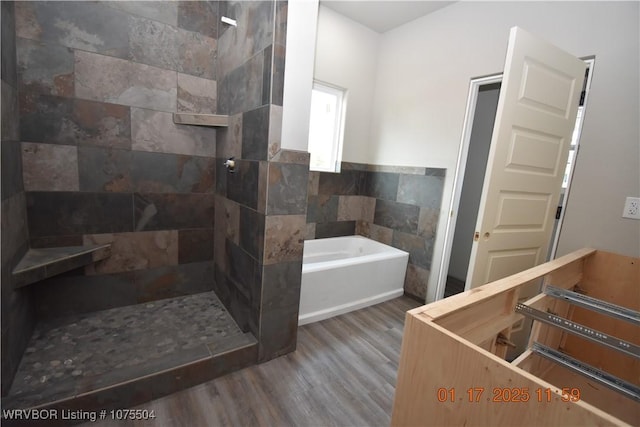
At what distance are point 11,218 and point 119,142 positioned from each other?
793mm

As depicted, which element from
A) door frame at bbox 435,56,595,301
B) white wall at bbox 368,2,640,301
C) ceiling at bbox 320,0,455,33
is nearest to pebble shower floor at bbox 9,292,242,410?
door frame at bbox 435,56,595,301

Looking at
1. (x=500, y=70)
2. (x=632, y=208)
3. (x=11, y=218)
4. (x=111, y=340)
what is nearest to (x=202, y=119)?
(x=11, y=218)

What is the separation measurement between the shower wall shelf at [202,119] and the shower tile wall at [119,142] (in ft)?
0.24

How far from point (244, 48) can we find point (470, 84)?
1928 mm

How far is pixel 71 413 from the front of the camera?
1.33 m

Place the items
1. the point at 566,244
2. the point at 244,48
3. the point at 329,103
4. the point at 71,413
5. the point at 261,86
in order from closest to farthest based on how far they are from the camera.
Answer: the point at 71,413 < the point at 261,86 < the point at 244,48 < the point at 566,244 < the point at 329,103

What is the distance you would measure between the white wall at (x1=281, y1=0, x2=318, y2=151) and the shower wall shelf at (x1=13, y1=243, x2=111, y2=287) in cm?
157

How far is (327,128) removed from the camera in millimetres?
3230

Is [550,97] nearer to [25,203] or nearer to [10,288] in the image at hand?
[10,288]

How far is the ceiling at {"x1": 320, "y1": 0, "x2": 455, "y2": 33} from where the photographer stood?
8.58 ft

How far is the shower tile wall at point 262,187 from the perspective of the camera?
165cm

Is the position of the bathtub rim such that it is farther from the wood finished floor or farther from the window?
the window

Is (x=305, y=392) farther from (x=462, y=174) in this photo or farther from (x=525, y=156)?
(x=462, y=174)

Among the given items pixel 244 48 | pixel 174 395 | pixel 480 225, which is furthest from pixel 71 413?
pixel 480 225
